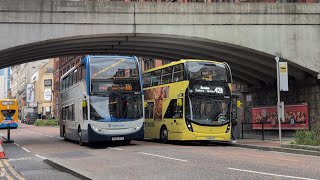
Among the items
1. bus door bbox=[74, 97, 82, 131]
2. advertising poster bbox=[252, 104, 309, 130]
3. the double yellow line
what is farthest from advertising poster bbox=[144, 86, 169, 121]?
the double yellow line

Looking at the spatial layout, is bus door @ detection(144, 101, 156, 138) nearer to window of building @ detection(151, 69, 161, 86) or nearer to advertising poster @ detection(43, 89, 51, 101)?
window of building @ detection(151, 69, 161, 86)

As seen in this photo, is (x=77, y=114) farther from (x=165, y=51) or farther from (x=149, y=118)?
(x=165, y=51)

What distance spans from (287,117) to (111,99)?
13.1 meters

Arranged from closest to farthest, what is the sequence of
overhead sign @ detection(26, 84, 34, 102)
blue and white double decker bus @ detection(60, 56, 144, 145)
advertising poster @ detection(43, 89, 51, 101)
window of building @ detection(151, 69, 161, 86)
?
blue and white double decker bus @ detection(60, 56, 144, 145)
window of building @ detection(151, 69, 161, 86)
advertising poster @ detection(43, 89, 51, 101)
overhead sign @ detection(26, 84, 34, 102)

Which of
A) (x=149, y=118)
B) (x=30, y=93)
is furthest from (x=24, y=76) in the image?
(x=149, y=118)

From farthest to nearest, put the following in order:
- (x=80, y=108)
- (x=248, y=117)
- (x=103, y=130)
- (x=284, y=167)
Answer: (x=248, y=117)
(x=80, y=108)
(x=103, y=130)
(x=284, y=167)

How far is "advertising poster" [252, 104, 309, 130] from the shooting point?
26.8m

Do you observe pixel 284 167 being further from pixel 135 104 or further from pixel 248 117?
pixel 248 117

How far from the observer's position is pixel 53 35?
82.0 feet

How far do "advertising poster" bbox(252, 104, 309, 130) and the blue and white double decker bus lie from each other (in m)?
9.94

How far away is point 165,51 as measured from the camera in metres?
31.4

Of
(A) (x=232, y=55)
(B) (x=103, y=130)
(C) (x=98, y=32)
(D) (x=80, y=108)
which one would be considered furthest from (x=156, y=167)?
(A) (x=232, y=55)

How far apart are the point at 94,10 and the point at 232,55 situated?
392 inches

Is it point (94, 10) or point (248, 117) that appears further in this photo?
point (248, 117)
